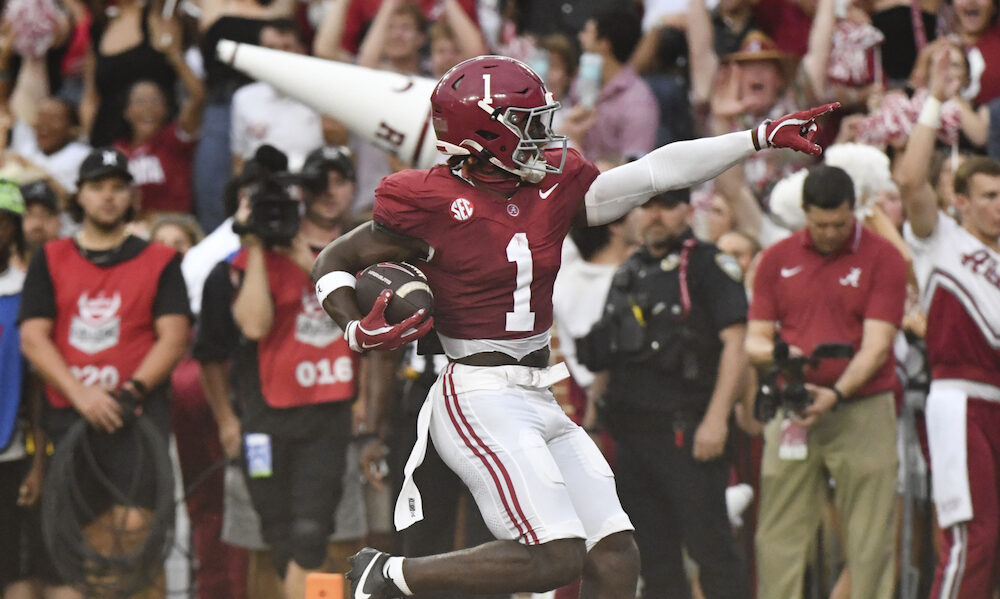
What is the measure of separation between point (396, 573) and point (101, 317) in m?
2.70

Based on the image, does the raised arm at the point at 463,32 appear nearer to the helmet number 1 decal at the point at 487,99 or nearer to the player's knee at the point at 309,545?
the player's knee at the point at 309,545

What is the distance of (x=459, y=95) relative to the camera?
5148 mm

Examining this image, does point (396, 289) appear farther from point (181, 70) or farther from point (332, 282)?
point (181, 70)

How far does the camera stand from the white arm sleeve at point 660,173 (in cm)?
531

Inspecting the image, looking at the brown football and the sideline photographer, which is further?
the sideline photographer

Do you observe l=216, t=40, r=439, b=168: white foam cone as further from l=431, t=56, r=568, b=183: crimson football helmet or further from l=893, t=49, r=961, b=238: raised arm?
l=431, t=56, r=568, b=183: crimson football helmet

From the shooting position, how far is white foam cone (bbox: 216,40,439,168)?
7.80m

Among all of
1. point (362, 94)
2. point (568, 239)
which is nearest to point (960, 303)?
point (568, 239)

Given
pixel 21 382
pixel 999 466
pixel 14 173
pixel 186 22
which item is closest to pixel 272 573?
pixel 21 382

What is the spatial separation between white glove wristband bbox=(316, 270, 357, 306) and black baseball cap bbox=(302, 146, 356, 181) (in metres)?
2.30

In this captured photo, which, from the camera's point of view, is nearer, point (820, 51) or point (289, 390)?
point (289, 390)

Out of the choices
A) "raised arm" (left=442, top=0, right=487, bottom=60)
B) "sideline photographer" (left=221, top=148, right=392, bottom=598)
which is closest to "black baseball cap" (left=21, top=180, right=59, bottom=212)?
"sideline photographer" (left=221, top=148, right=392, bottom=598)

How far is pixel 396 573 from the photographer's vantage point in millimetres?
5094

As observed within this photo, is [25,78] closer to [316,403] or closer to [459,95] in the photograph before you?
[316,403]
